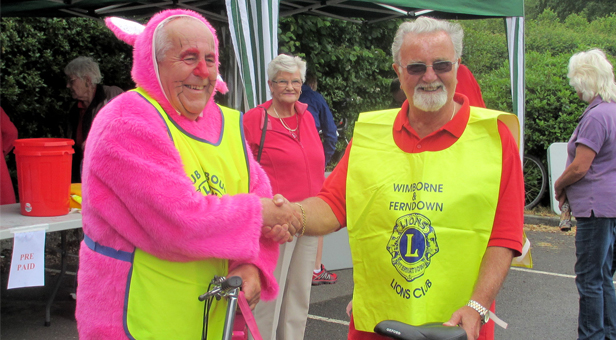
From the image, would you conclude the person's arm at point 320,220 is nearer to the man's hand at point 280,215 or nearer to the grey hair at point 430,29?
the man's hand at point 280,215

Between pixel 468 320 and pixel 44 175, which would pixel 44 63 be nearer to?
pixel 44 175

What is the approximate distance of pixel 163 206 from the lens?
164 centimetres

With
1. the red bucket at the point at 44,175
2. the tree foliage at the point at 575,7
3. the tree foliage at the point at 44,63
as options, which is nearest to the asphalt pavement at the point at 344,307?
the red bucket at the point at 44,175

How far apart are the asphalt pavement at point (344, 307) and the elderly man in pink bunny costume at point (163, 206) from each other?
2778mm

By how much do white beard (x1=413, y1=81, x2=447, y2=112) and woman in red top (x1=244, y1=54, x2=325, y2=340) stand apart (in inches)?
75.2

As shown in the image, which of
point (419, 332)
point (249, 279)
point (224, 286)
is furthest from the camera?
point (249, 279)

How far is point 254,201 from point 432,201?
600mm

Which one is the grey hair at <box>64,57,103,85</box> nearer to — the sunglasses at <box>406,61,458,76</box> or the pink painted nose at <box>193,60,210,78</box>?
the pink painted nose at <box>193,60,210,78</box>

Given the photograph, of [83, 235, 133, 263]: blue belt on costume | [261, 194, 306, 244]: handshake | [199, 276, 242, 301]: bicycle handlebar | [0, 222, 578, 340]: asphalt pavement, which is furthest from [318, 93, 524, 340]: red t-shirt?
[0, 222, 578, 340]: asphalt pavement

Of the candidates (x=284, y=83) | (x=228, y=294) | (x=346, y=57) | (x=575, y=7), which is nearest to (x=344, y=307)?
(x=284, y=83)

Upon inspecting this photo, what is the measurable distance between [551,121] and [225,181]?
8.68 meters

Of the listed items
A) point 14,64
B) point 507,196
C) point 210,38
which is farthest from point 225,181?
point 14,64

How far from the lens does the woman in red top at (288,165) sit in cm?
371

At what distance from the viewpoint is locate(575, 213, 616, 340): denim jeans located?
147 inches
